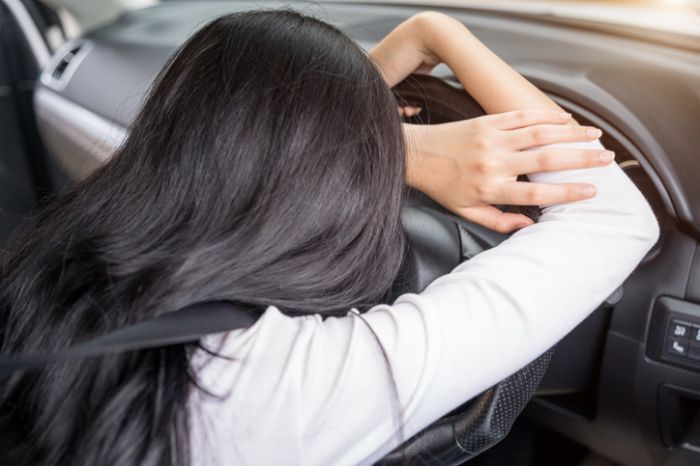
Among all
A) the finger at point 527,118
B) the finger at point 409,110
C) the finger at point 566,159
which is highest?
the finger at point 527,118

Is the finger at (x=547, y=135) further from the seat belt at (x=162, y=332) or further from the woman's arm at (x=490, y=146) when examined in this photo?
the seat belt at (x=162, y=332)

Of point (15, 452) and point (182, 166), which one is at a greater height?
point (182, 166)

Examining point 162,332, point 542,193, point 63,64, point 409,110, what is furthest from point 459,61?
point 63,64

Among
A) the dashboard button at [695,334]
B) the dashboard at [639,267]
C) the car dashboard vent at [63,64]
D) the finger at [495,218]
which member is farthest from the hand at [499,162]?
the car dashboard vent at [63,64]

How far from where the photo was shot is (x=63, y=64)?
A: 73.1 inches

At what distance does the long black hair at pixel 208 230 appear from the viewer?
578 mm

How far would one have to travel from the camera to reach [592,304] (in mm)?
642

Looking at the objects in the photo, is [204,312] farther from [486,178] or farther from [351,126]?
[486,178]

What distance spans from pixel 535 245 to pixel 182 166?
32cm

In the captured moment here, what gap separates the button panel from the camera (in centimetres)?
76

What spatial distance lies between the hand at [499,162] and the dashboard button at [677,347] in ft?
0.71

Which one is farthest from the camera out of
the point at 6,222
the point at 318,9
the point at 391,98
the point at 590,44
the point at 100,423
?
the point at 6,222

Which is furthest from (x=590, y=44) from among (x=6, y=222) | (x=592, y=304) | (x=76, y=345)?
(x=6, y=222)

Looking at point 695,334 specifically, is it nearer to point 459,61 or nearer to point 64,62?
point 459,61
